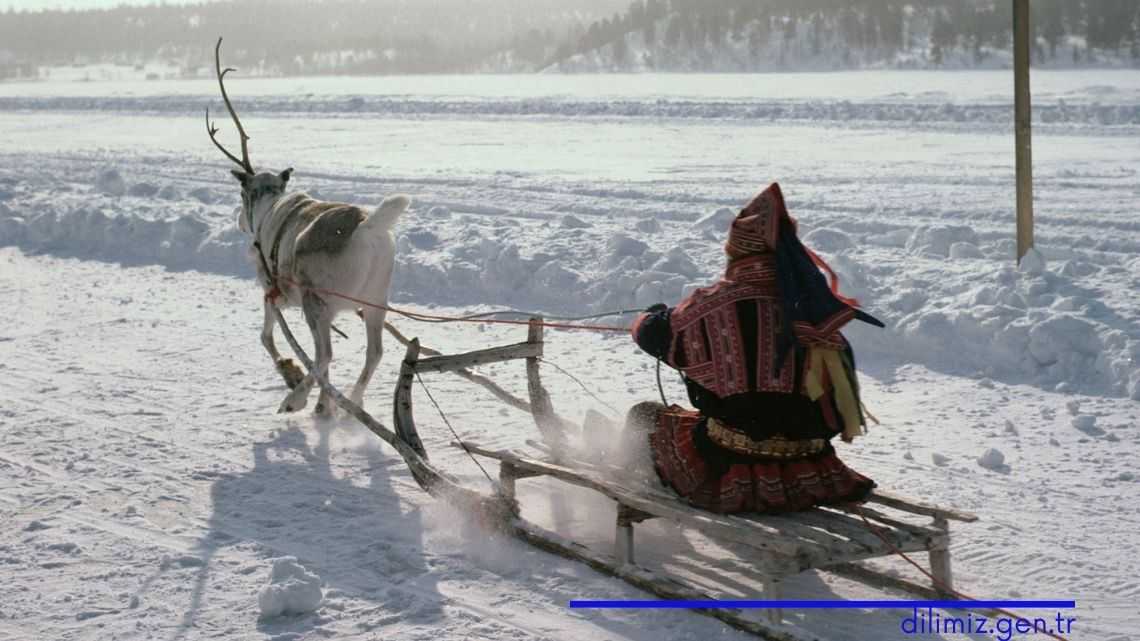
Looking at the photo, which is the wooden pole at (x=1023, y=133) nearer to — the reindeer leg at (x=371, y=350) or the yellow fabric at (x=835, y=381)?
the reindeer leg at (x=371, y=350)

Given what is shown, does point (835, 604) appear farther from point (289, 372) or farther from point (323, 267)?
point (289, 372)

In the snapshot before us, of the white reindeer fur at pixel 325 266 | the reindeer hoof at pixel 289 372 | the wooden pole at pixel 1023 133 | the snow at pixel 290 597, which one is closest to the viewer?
the snow at pixel 290 597

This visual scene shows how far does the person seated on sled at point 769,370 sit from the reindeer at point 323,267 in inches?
107

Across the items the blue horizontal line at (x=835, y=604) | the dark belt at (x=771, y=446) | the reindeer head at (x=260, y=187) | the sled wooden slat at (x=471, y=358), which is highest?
the reindeer head at (x=260, y=187)

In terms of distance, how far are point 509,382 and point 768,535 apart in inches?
148

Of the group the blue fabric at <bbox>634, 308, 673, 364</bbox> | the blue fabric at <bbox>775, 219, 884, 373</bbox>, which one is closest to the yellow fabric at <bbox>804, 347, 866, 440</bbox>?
the blue fabric at <bbox>775, 219, 884, 373</bbox>

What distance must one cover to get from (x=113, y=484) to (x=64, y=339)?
3.34 m

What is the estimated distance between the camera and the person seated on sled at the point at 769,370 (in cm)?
429

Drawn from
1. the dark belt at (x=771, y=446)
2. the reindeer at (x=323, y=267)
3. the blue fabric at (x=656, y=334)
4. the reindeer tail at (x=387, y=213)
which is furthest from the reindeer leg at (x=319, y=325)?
the dark belt at (x=771, y=446)

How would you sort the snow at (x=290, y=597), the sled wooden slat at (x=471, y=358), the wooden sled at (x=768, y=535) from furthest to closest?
the sled wooden slat at (x=471, y=358) < the snow at (x=290, y=597) < the wooden sled at (x=768, y=535)

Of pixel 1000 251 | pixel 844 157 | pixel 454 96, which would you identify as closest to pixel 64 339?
pixel 1000 251

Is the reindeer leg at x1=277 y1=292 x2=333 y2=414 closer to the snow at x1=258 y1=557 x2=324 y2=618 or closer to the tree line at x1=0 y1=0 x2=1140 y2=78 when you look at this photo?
the snow at x1=258 y1=557 x2=324 y2=618

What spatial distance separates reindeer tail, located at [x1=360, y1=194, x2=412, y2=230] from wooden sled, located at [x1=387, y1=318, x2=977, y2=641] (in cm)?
184

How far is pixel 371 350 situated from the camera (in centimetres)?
729
